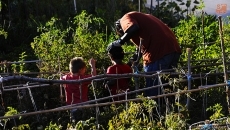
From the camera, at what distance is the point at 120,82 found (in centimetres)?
494

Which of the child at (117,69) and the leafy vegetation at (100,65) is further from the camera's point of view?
the child at (117,69)

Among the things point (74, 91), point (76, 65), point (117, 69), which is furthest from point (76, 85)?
point (117, 69)

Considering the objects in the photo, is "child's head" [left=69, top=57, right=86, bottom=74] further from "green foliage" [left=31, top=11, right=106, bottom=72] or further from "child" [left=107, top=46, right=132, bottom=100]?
"green foliage" [left=31, top=11, right=106, bottom=72]

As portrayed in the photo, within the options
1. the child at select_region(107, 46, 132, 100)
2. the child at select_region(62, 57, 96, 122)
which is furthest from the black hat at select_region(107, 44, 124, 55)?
the child at select_region(62, 57, 96, 122)

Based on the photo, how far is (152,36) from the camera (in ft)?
15.7

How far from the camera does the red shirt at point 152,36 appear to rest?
477 centimetres

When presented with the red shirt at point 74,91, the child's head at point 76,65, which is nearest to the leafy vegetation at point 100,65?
the red shirt at point 74,91

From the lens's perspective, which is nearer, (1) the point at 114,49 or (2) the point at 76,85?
(2) the point at 76,85

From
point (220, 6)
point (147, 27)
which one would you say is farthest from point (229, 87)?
point (147, 27)

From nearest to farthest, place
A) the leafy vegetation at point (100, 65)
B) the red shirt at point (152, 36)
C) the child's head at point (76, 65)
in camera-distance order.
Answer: the leafy vegetation at point (100, 65) < the child's head at point (76, 65) < the red shirt at point (152, 36)

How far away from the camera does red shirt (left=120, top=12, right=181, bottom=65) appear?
477 centimetres

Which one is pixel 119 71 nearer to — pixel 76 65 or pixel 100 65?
pixel 76 65

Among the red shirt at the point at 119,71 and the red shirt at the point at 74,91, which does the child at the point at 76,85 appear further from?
the red shirt at the point at 119,71

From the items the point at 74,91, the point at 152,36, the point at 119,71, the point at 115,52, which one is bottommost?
the point at 74,91
